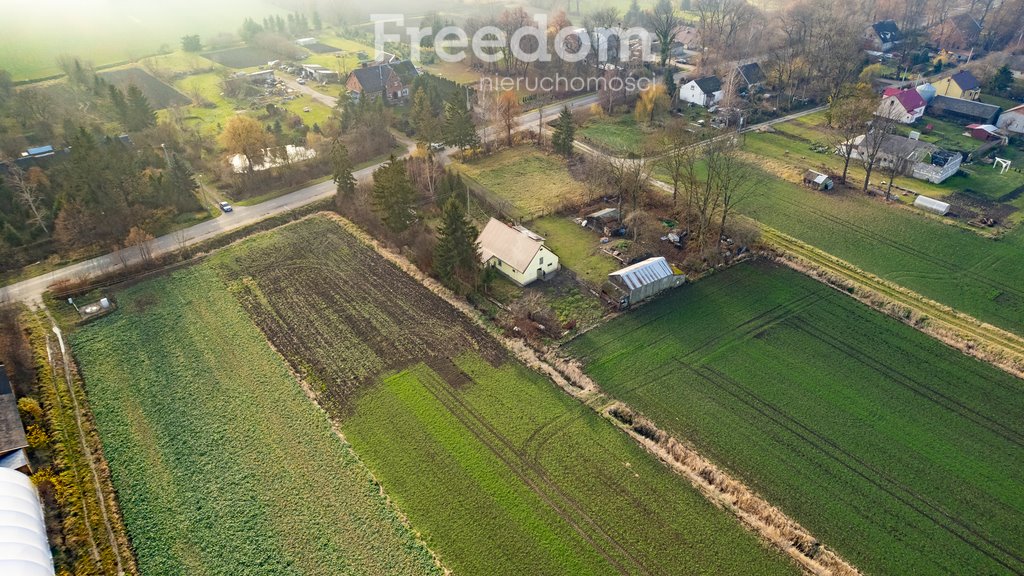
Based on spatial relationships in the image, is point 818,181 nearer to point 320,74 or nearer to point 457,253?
point 457,253

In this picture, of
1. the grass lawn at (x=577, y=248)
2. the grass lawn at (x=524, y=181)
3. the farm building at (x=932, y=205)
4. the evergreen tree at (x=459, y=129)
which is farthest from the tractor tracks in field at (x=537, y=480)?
the farm building at (x=932, y=205)

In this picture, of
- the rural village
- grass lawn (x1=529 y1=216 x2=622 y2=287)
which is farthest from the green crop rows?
grass lawn (x1=529 y1=216 x2=622 y2=287)

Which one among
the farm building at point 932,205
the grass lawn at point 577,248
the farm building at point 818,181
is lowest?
the grass lawn at point 577,248

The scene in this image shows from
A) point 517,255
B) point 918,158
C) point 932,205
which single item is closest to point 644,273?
point 517,255

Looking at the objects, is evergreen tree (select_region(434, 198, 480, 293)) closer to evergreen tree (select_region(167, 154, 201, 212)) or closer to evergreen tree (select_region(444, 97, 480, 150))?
evergreen tree (select_region(444, 97, 480, 150))

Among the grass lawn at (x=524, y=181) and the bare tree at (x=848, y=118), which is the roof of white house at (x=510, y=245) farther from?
the bare tree at (x=848, y=118)

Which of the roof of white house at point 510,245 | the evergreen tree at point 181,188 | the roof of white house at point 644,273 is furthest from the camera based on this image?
the evergreen tree at point 181,188
